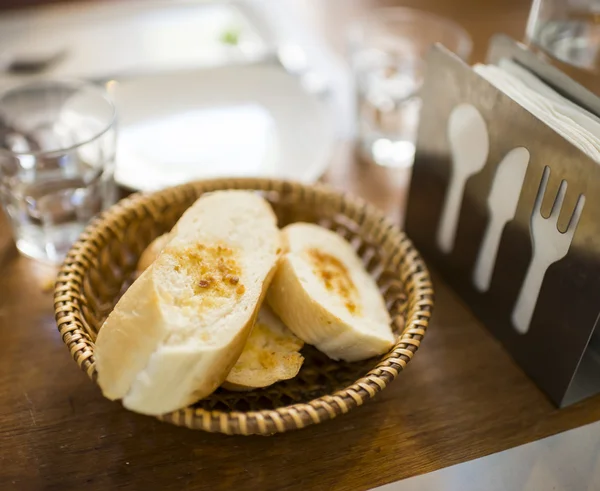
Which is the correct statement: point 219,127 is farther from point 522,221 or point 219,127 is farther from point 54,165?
point 522,221

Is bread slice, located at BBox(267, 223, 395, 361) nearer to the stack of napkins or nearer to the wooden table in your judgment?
the wooden table

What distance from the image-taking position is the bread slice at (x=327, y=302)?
1.87ft

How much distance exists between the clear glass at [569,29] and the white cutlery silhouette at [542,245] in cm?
27

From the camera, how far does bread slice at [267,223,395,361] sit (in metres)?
0.57

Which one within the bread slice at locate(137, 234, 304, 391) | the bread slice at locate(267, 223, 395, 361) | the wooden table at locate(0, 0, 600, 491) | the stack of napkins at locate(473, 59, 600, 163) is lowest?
the wooden table at locate(0, 0, 600, 491)

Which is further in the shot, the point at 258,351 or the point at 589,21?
the point at 589,21

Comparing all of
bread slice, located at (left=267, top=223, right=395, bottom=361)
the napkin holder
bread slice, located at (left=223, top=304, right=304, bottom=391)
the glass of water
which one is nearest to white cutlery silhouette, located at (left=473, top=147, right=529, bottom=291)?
the napkin holder

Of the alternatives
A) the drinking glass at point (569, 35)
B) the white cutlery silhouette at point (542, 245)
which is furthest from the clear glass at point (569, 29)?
the white cutlery silhouette at point (542, 245)

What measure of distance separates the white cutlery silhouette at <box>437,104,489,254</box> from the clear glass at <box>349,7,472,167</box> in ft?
0.57

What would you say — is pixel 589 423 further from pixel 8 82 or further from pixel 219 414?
pixel 8 82

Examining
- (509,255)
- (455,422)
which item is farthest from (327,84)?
(455,422)

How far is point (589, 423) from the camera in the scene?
604 mm

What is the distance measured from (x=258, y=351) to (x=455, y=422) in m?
0.21

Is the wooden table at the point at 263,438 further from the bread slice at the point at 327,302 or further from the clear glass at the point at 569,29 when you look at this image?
the clear glass at the point at 569,29
